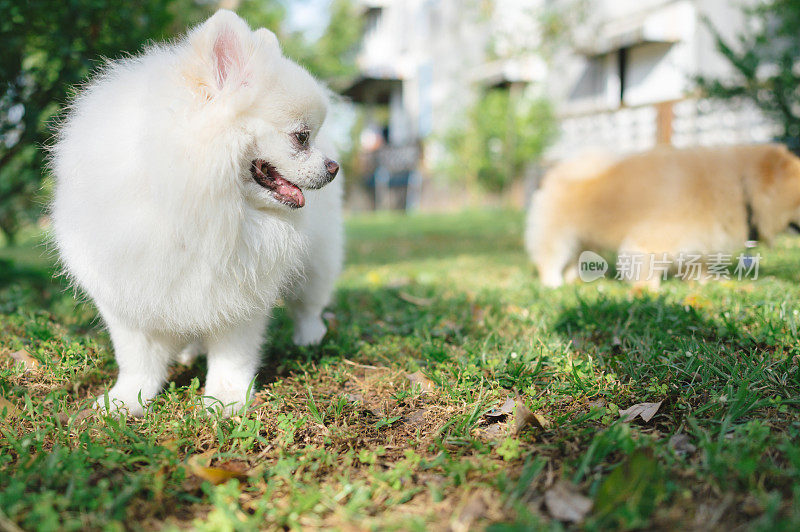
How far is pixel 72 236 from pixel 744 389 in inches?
101

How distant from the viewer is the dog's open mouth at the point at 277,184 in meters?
2.12

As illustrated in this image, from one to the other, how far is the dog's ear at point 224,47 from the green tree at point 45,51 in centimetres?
175

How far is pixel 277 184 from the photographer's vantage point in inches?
85.7

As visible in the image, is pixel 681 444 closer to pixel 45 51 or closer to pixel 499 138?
pixel 45 51

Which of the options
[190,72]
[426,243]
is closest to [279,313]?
[190,72]

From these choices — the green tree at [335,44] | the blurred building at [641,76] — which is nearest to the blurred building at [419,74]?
the blurred building at [641,76]

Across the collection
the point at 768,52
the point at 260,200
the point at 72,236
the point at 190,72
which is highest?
the point at 768,52

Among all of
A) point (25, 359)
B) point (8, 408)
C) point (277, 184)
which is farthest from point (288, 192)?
point (25, 359)

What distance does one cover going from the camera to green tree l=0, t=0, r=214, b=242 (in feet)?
11.3

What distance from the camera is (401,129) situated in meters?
23.2

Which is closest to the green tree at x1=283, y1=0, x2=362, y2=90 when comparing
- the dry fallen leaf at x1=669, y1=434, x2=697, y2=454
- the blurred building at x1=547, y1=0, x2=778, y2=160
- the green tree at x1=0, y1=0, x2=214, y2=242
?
the blurred building at x1=547, y1=0, x2=778, y2=160

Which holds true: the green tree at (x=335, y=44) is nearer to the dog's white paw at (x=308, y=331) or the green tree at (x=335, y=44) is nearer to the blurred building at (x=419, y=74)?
the blurred building at (x=419, y=74)

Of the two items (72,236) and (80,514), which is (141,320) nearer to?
(72,236)

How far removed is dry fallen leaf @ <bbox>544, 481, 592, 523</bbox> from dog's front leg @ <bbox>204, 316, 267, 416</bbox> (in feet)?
4.25
